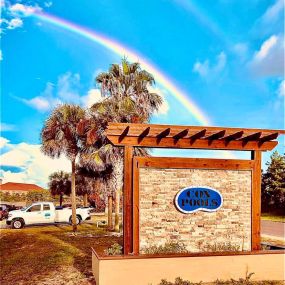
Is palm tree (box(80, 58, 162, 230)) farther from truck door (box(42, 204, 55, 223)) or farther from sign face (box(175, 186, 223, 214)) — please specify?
sign face (box(175, 186, 223, 214))

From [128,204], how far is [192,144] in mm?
2603

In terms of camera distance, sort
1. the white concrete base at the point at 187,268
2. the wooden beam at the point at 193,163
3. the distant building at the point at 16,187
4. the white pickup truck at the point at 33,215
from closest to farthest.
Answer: the white concrete base at the point at 187,268 → the wooden beam at the point at 193,163 → the white pickup truck at the point at 33,215 → the distant building at the point at 16,187

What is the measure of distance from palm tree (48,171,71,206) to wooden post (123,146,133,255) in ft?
127

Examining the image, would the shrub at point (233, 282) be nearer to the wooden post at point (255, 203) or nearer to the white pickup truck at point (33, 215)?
the wooden post at point (255, 203)

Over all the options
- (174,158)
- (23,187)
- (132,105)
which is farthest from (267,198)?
(23,187)

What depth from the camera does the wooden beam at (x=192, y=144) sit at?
11656mm

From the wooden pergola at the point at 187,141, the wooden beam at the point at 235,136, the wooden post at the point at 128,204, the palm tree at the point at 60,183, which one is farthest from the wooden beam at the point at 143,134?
the palm tree at the point at 60,183

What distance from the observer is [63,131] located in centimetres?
2270

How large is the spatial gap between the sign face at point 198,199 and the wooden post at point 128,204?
139 centimetres

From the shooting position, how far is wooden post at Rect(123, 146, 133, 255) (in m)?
11.3

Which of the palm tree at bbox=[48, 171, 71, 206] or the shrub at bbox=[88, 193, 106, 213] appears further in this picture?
the palm tree at bbox=[48, 171, 71, 206]

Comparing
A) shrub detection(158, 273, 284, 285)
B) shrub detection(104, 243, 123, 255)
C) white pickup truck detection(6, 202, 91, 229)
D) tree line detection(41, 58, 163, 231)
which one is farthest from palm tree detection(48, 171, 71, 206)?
shrub detection(158, 273, 284, 285)

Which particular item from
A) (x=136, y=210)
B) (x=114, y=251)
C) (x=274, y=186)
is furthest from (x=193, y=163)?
(x=274, y=186)

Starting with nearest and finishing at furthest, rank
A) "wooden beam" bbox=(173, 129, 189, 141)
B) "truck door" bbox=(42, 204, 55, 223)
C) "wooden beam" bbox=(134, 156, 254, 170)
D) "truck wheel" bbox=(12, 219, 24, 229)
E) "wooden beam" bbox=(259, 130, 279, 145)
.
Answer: "wooden beam" bbox=(173, 129, 189, 141) → "wooden beam" bbox=(134, 156, 254, 170) → "wooden beam" bbox=(259, 130, 279, 145) → "truck wheel" bbox=(12, 219, 24, 229) → "truck door" bbox=(42, 204, 55, 223)
